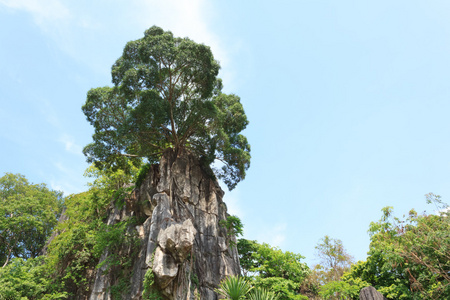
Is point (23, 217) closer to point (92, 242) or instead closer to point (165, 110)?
point (92, 242)

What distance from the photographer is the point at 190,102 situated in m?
16.7

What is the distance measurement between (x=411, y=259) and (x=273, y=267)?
5733mm

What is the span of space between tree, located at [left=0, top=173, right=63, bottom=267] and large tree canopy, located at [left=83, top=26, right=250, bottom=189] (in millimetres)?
10018

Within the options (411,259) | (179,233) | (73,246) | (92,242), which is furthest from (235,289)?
(73,246)

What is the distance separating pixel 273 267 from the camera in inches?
582

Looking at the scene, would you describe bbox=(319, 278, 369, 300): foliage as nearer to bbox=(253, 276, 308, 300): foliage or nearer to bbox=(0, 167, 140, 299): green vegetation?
bbox=(253, 276, 308, 300): foliage

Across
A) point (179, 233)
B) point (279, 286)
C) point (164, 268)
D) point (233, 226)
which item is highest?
point (233, 226)

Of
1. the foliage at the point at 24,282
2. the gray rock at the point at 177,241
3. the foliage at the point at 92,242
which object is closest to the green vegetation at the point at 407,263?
the gray rock at the point at 177,241

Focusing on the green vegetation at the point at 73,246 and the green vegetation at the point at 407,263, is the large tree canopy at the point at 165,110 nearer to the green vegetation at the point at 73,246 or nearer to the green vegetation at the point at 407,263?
the green vegetation at the point at 73,246

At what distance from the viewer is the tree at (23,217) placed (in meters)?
22.0

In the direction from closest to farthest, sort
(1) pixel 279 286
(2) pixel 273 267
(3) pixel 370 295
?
1. (3) pixel 370 295
2. (1) pixel 279 286
3. (2) pixel 273 267

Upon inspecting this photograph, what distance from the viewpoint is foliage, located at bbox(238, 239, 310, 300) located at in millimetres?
12953

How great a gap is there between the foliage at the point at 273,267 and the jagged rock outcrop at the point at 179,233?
1.22 m

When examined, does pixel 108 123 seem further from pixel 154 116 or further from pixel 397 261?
pixel 397 261
